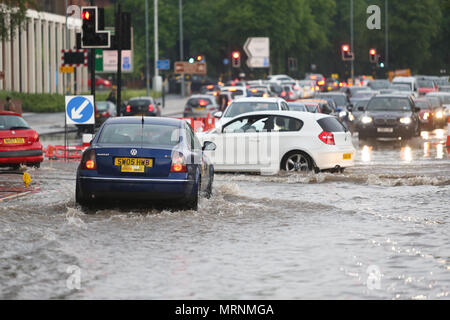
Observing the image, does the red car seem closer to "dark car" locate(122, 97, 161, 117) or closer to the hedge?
"dark car" locate(122, 97, 161, 117)

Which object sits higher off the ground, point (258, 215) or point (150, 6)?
point (150, 6)

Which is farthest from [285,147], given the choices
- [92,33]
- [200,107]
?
[200,107]

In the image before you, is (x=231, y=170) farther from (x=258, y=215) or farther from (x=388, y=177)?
(x=258, y=215)

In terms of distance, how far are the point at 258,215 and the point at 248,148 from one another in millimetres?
7512

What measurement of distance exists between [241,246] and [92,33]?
18193mm

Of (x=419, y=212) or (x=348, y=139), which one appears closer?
(x=419, y=212)

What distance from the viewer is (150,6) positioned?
356 feet

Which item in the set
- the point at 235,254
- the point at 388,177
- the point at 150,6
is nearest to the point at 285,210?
the point at 235,254

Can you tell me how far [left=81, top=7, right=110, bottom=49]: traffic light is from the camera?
29766mm

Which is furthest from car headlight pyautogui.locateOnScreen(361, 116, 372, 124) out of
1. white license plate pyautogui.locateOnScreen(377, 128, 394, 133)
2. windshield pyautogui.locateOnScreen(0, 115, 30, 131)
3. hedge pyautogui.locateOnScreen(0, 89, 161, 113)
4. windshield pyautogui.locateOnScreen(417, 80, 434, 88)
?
windshield pyautogui.locateOnScreen(417, 80, 434, 88)

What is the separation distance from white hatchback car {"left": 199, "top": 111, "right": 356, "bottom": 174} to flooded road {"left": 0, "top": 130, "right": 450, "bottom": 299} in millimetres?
2491
